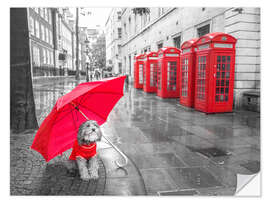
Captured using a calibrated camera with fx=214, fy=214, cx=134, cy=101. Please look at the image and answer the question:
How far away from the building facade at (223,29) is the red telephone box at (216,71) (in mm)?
976

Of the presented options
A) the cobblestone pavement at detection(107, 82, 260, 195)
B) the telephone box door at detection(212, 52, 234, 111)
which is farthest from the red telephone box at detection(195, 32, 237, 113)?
the cobblestone pavement at detection(107, 82, 260, 195)

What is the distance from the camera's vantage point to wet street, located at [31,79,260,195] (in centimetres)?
284

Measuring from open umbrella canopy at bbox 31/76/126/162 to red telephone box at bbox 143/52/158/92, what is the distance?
11.7 m

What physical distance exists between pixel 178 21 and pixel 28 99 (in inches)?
447

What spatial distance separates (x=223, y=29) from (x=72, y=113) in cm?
861

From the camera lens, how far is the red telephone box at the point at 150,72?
1460 centimetres

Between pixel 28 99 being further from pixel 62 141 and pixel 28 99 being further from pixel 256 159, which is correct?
pixel 256 159

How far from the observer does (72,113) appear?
9.77ft

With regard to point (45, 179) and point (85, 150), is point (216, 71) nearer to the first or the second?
point (85, 150)

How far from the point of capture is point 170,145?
441 cm

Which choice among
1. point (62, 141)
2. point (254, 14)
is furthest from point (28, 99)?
point (254, 14)

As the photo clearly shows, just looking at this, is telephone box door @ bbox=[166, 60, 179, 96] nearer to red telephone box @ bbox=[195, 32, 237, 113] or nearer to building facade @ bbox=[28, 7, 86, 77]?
red telephone box @ bbox=[195, 32, 237, 113]

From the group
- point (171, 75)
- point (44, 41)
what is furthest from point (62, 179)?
point (44, 41)

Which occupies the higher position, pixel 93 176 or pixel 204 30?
pixel 204 30
